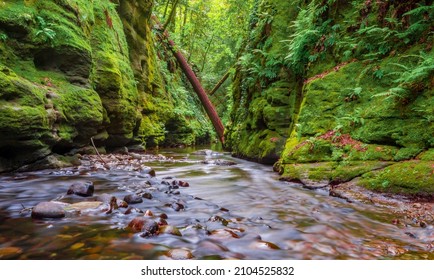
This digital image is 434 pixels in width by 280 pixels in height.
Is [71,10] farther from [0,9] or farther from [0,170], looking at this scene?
[0,170]

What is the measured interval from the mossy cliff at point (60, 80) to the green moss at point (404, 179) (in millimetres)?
6352

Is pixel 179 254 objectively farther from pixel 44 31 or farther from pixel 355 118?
pixel 44 31

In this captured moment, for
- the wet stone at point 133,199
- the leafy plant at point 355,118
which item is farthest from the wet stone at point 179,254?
the leafy plant at point 355,118

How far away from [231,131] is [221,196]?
937 cm

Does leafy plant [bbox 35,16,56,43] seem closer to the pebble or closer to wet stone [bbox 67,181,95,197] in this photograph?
wet stone [bbox 67,181,95,197]

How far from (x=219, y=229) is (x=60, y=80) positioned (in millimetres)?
6485

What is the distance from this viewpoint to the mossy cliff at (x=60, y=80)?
580 centimetres

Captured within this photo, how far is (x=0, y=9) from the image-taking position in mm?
6227

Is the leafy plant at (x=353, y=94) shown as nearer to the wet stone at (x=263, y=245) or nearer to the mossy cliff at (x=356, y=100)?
the mossy cliff at (x=356, y=100)

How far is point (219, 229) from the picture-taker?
11.2 ft

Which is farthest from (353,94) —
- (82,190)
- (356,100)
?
(82,190)

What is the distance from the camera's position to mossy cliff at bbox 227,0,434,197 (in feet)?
16.8

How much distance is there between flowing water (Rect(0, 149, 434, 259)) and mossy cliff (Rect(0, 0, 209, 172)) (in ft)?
3.64

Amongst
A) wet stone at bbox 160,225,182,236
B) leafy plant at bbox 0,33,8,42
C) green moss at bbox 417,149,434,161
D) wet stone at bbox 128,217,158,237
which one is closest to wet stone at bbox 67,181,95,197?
wet stone at bbox 128,217,158,237
